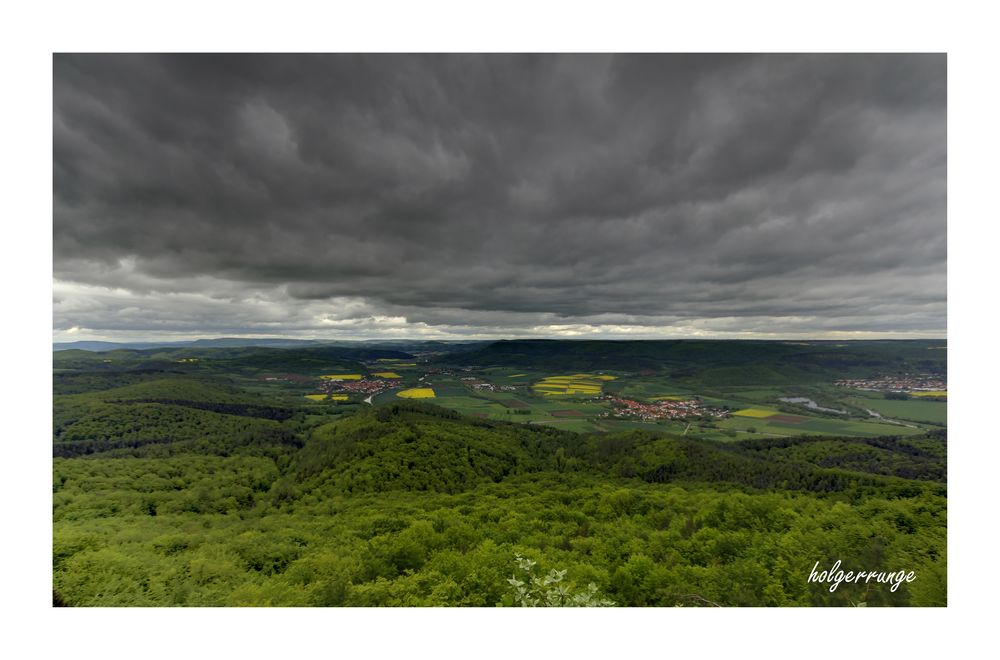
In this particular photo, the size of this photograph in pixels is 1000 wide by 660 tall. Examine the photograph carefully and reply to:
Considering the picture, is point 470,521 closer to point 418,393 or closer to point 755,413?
point 418,393

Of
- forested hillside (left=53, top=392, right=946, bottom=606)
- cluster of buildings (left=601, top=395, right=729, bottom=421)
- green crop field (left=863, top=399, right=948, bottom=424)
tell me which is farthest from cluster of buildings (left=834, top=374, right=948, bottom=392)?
forested hillside (left=53, top=392, right=946, bottom=606)

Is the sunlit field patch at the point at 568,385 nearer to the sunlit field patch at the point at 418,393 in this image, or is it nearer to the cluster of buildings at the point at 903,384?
the sunlit field patch at the point at 418,393

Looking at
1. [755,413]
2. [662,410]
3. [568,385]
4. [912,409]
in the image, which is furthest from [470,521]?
[912,409]

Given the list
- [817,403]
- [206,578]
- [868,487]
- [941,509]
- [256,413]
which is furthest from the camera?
[817,403]

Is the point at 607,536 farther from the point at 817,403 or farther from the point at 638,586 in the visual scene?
the point at 817,403

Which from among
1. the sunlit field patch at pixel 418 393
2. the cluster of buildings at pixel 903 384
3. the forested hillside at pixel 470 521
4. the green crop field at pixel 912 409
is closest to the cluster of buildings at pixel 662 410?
the forested hillside at pixel 470 521

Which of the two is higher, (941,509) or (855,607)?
(855,607)
